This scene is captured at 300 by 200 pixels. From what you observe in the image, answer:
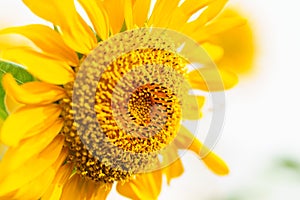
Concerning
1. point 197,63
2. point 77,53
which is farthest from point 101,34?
point 197,63

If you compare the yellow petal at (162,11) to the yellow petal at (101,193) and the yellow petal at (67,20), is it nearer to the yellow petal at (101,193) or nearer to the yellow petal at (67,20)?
the yellow petal at (67,20)

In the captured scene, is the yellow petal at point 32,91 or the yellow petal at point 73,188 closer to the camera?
the yellow petal at point 32,91

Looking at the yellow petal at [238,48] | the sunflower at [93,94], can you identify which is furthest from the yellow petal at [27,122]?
the yellow petal at [238,48]

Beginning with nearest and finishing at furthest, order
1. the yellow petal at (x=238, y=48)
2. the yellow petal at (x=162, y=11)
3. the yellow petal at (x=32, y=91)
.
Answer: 1. the yellow petal at (x=32, y=91)
2. the yellow petal at (x=162, y=11)
3. the yellow petal at (x=238, y=48)

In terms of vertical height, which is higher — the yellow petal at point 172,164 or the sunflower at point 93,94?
the sunflower at point 93,94

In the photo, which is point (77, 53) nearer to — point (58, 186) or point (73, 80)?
point (73, 80)

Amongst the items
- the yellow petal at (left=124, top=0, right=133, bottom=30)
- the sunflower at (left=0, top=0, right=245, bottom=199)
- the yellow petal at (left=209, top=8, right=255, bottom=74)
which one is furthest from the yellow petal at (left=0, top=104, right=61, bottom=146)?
the yellow petal at (left=209, top=8, right=255, bottom=74)

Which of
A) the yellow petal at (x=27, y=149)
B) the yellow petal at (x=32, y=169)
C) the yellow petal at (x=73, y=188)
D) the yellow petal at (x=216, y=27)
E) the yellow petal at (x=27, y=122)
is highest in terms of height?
the yellow petal at (x=216, y=27)

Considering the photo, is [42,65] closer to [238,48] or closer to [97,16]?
[97,16]
